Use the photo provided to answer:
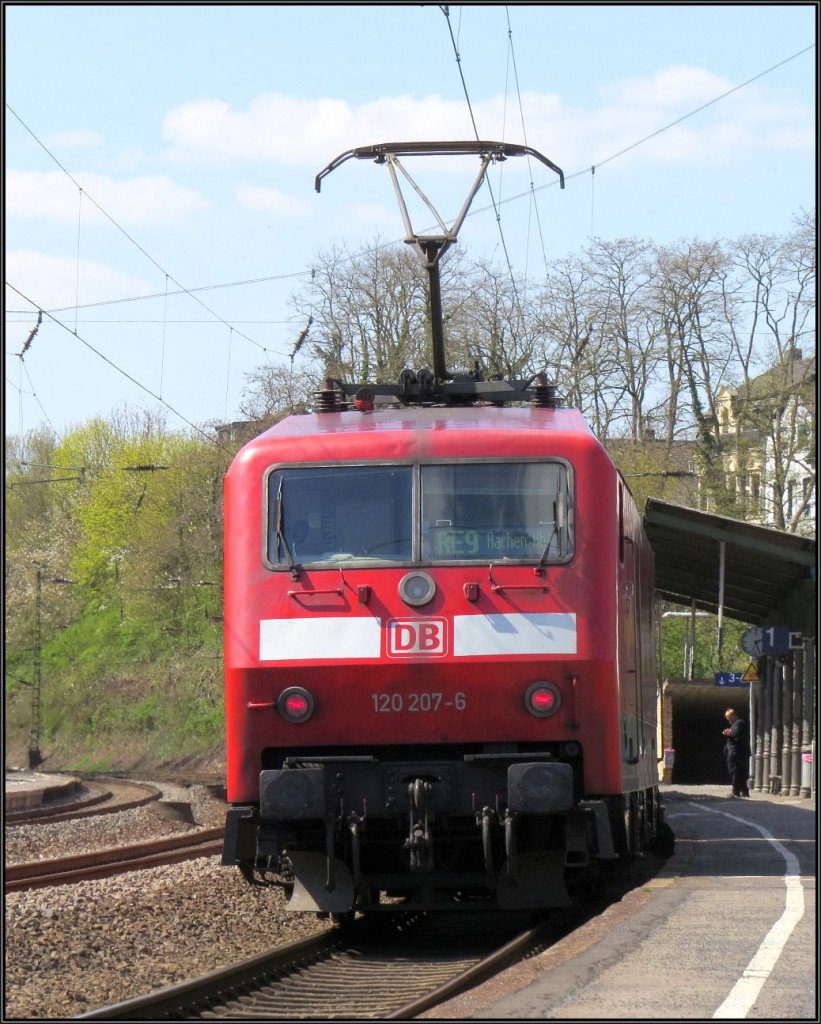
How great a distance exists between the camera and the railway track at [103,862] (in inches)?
514

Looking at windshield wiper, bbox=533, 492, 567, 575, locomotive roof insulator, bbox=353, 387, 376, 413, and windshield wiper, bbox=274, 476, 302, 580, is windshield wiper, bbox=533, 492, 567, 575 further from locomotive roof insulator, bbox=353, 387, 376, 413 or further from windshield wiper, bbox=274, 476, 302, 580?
locomotive roof insulator, bbox=353, 387, 376, 413

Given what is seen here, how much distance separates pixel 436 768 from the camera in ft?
29.1

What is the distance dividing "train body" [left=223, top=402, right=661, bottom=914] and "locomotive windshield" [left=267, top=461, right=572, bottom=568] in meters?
0.01

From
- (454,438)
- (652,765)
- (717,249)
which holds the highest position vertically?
(717,249)

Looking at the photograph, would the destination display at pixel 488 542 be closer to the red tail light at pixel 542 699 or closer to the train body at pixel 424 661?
the train body at pixel 424 661

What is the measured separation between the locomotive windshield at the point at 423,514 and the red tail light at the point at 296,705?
0.76 meters

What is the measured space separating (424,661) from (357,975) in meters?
1.78

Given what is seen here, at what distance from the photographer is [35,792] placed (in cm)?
2794

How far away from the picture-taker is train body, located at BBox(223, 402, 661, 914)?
8844 mm

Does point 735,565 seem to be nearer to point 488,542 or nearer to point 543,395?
point 543,395

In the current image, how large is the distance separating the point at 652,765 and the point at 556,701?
4.82m

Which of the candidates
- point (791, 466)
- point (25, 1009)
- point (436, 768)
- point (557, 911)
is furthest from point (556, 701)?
point (791, 466)

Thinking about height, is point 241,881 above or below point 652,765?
below

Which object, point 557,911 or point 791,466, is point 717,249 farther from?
point 557,911
